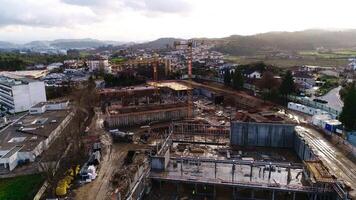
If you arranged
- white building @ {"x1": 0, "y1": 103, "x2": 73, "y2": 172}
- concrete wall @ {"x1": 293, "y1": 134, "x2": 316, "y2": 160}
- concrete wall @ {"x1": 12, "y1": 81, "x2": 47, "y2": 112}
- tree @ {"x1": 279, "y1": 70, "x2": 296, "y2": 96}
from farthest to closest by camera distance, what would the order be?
concrete wall @ {"x1": 12, "y1": 81, "x2": 47, "y2": 112}
tree @ {"x1": 279, "y1": 70, "x2": 296, "y2": 96}
white building @ {"x1": 0, "y1": 103, "x2": 73, "y2": 172}
concrete wall @ {"x1": 293, "y1": 134, "x2": 316, "y2": 160}

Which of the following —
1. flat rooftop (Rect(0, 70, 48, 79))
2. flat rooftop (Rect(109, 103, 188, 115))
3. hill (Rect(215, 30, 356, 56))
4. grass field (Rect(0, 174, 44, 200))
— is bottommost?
grass field (Rect(0, 174, 44, 200))

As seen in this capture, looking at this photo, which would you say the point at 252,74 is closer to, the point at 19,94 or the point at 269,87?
the point at 269,87

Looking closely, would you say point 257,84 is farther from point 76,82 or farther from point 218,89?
point 76,82

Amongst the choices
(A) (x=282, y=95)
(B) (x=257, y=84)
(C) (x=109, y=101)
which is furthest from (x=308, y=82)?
(C) (x=109, y=101)

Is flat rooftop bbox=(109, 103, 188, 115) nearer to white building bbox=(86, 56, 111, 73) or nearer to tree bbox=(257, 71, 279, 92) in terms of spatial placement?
tree bbox=(257, 71, 279, 92)

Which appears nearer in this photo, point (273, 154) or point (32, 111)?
point (273, 154)

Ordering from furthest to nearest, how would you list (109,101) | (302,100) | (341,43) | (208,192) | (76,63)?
(341,43) → (76,63) → (109,101) → (302,100) → (208,192)

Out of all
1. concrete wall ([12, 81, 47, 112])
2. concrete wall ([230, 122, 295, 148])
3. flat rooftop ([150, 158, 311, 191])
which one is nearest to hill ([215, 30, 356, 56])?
concrete wall ([12, 81, 47, 112])
